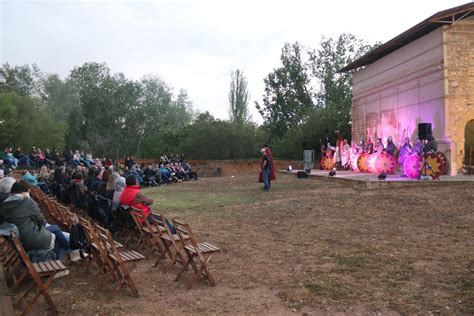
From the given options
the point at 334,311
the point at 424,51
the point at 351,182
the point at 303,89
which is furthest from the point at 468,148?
the point at 303,89

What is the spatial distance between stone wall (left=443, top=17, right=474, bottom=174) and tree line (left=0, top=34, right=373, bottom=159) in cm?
1236

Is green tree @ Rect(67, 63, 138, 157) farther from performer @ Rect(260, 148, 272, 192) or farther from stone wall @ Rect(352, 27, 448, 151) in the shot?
performer @ Rect(260, 148, 272, 192)

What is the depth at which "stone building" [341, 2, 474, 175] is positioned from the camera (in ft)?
52.2

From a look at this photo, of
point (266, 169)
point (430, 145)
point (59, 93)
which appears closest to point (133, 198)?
point (266, 169)

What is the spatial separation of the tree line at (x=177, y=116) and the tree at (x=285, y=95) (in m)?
0.09

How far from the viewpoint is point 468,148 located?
709 inches

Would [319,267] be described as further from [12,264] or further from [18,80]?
[18,80]

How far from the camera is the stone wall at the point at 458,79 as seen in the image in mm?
15906

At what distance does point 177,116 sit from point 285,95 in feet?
44.9

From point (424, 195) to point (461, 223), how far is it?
3.32 m

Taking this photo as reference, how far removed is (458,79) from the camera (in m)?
16.0

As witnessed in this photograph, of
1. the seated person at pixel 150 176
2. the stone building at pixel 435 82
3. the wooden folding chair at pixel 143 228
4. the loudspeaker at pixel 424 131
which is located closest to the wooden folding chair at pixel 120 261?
the wooden folding chair at pixel 143 228

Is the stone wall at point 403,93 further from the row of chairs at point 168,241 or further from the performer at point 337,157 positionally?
the row of chairs at point 168,241

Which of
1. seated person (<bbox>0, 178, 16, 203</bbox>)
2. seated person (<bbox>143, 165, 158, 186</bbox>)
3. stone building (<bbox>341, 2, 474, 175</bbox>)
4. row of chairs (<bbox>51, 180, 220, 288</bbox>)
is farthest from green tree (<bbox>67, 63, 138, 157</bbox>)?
seated person (<bbox>0, 178, 16, 203</bbox>)
